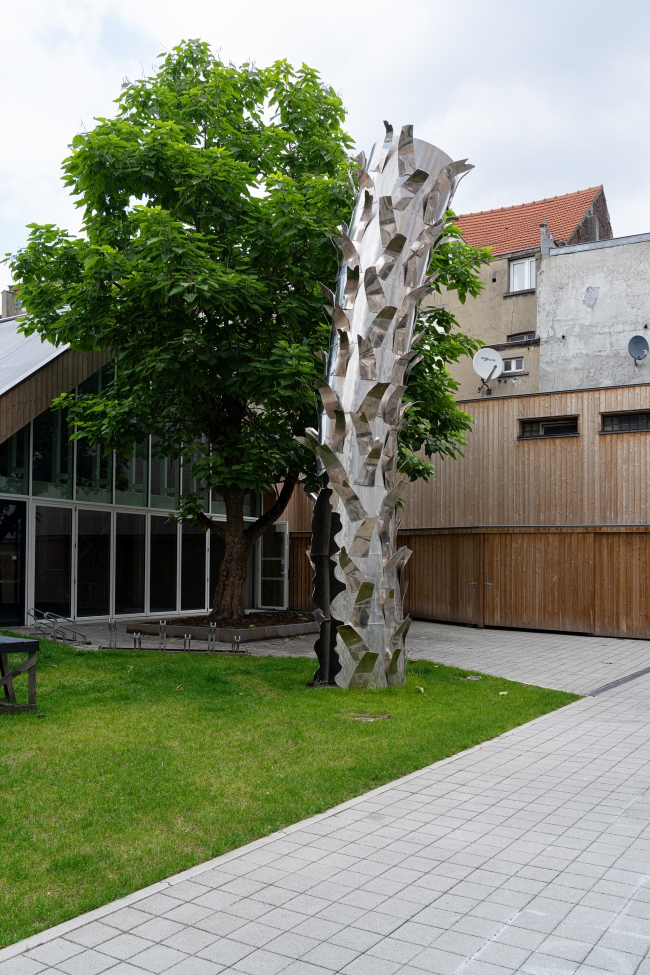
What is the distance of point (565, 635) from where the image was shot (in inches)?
798

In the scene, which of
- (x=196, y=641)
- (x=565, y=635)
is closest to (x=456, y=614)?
(x=565, y=635)

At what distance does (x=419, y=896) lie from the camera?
15.8ft

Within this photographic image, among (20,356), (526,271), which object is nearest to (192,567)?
(20,356)

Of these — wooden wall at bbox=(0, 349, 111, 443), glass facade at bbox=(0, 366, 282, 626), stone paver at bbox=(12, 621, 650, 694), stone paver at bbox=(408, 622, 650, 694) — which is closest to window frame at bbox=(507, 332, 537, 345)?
stone paver at bbox=(408, 622, 650, 694)

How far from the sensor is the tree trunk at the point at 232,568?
1755cm

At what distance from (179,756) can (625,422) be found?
15.3 meters

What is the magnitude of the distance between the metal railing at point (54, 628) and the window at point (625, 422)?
40.3ft

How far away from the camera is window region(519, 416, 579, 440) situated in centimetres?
2089

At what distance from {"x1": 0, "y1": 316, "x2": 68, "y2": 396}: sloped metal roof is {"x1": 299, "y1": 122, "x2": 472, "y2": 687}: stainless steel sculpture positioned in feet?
22.5

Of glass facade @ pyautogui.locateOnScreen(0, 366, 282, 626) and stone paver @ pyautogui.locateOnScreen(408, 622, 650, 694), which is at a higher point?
glass facade @ pyautogui.locateOnScreen(0, 366, 282, 626)

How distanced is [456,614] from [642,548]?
5.10 metres

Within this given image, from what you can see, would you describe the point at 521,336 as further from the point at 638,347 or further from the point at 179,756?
the point at 179,756

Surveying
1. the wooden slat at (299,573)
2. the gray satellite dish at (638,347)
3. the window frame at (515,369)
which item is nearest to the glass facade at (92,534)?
the wooden slat at (299,573)

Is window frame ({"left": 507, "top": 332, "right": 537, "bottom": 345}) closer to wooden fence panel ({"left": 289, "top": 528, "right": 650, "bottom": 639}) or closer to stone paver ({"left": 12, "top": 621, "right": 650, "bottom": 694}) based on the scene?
wooden fence panel ({"left": 289, "top": 528, "right": 650, "bottom": 639})
